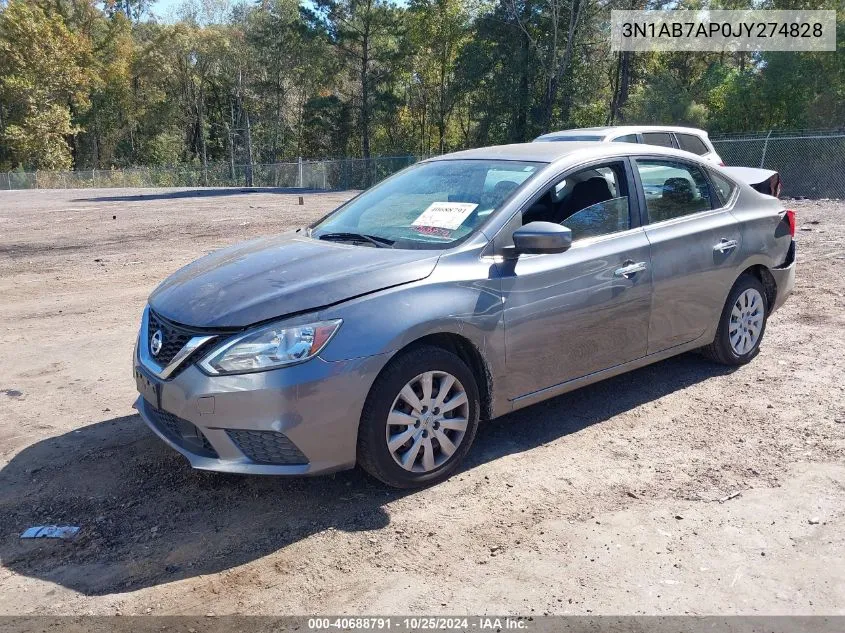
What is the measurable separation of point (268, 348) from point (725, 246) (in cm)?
351

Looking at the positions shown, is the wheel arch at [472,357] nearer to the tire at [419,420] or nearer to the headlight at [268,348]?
the tire at [419,420]

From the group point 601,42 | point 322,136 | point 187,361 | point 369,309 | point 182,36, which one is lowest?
point 187,361

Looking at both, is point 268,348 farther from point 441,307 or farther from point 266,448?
point 441,307

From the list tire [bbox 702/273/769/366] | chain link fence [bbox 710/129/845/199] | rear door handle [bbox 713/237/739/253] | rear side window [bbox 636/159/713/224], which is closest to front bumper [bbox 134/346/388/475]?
rear side window [bbox 636/159/713/224]

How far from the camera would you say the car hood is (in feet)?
12.2

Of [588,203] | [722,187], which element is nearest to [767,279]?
[722,187]

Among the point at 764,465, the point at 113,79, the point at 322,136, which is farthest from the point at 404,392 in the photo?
the point at 113,79

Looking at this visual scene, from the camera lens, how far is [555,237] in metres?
4.18

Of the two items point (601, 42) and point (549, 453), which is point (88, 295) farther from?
point (601, 42)

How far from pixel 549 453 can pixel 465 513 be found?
2.94 ft

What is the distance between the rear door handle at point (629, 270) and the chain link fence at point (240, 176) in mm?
33163

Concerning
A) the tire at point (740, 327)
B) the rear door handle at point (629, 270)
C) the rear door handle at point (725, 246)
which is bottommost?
the tire at point (740, 327)

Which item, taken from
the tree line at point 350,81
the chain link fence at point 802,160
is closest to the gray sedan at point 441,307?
the chain link fence at point 802,160

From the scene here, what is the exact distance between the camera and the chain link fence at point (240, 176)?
3881 centimetres
